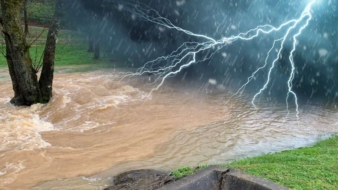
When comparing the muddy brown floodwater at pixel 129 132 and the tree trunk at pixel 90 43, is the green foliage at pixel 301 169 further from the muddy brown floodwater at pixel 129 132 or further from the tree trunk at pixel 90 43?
the tree trunk at pixel 90 43

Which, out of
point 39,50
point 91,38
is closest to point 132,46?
point 91,38

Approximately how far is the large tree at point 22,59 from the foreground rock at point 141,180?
14.8ft

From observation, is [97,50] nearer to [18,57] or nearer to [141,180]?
[18,57]

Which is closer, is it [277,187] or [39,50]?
[277,187]

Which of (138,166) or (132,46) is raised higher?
(132,46)

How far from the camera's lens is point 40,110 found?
8.51 m

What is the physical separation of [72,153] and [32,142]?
91 cm

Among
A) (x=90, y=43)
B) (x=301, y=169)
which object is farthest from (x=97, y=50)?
(x=301, y=169)

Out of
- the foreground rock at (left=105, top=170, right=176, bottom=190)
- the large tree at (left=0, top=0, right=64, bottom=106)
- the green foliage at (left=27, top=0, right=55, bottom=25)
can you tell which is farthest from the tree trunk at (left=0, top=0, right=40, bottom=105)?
the green foliage at (left=27, top=0, right=55, bottom=25)

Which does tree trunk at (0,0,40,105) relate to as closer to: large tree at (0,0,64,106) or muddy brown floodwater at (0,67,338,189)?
large tree at (0,0,64,106)

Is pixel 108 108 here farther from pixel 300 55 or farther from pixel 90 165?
pixel 300 55

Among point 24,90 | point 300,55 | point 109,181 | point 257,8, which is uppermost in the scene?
point 257,8

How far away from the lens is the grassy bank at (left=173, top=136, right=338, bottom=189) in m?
3.53

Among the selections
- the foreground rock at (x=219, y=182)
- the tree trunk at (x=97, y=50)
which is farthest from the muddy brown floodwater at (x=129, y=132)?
the tree trunk at (x=97, y=50)
